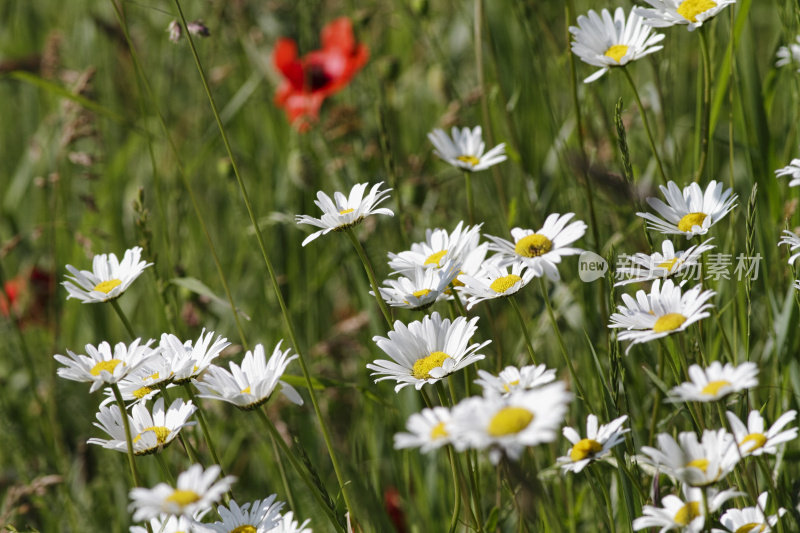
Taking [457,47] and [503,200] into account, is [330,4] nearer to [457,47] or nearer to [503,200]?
[457,47]

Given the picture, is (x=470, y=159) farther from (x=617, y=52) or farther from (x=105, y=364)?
(x=105, y=364)

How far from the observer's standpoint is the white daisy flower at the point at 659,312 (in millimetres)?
894

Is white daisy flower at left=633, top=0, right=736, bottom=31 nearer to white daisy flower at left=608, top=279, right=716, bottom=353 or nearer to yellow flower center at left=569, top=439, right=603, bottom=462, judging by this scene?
white daisy flower at left=608, top=279, right=716, bottom=353

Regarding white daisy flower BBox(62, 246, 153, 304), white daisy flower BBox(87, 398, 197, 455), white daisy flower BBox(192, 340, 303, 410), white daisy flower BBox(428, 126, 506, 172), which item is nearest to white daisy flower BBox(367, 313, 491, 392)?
white daisy flower BBox(192, 340, 303, 410)

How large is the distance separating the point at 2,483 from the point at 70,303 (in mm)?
453

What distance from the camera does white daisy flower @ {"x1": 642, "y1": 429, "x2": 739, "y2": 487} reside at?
2.47ft

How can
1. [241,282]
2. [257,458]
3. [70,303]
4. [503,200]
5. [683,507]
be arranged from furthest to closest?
[241,282] → [70,303] → [257,458] → [503,200] → [683,507]

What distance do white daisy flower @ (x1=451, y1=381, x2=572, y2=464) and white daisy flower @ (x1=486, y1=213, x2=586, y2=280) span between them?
295mm

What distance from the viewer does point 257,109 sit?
9.27 feet

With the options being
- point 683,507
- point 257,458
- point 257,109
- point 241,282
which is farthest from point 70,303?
point 683,507

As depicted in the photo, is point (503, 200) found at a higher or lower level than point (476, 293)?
lower

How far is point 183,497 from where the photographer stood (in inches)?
28.3

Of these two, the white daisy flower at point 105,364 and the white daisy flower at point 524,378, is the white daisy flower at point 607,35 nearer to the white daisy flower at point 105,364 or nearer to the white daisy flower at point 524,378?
the white daisy flower at point 524,378

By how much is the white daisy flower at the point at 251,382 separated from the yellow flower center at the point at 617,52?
2.25 ft
